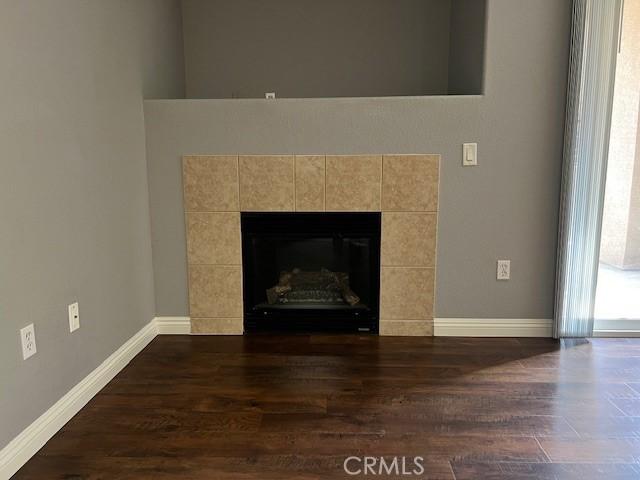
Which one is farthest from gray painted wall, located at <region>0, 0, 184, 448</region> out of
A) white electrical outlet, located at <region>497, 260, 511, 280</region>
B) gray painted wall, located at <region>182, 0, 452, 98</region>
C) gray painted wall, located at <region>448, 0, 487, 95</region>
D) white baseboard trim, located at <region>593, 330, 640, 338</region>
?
white baseboard trim, located at <region>593, 330, 640, 338</region>

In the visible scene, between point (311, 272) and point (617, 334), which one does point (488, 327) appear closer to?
point (617, 334)

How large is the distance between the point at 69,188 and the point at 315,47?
2.10 m

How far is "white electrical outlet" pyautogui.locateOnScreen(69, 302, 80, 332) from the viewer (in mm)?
2094

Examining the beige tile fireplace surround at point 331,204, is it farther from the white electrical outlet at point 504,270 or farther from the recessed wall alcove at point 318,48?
the recessed wall alcove at point 318,48

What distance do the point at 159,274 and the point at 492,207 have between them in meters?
2.06

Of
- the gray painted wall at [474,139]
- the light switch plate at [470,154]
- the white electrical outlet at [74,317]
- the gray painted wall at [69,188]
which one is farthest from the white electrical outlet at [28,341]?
the light switch plate at [470,154]

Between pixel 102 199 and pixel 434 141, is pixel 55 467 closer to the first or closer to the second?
pixel 102 199

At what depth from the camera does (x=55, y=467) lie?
5.71 feet

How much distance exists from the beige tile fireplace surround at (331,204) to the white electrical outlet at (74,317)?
0.93m

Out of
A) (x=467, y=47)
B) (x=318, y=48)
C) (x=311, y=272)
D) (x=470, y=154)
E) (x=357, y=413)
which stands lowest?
(x=357, y=413)

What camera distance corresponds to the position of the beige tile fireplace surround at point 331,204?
289 centimetres

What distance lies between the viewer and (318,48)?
3.49 meters

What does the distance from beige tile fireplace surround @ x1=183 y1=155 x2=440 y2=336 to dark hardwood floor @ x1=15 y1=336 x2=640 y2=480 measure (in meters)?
0.34

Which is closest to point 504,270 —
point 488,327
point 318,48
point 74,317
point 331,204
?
point 488,327
